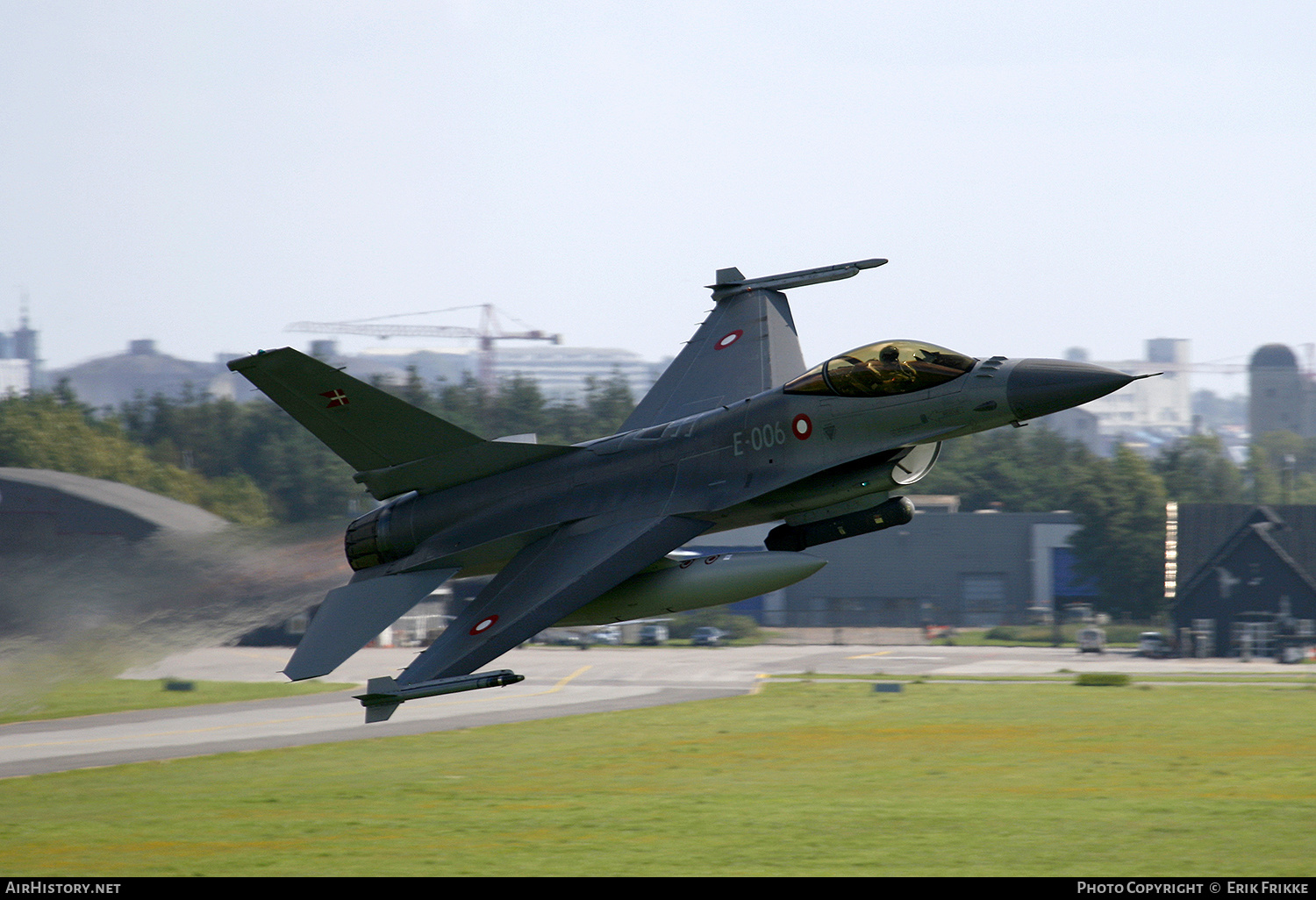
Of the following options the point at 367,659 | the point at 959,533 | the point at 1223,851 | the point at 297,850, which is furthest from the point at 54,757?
the point at 959,533

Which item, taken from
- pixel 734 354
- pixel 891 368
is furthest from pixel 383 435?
pixel 891 368

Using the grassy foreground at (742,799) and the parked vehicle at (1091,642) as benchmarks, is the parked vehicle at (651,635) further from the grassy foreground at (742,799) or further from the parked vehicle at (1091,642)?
the grassy foreground at (742,799)

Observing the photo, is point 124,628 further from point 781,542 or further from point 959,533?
point 959,533

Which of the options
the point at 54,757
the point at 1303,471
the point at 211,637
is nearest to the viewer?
the point at 211,637

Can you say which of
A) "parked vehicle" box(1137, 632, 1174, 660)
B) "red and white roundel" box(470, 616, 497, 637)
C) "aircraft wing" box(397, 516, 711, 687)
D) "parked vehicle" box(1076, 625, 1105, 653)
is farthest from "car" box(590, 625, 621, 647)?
"red and white roundel" box(470, 616, 497, 637)

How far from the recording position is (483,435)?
306 feet

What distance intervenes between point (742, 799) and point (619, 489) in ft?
50.7

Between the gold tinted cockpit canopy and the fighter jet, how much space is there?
26 millimetres

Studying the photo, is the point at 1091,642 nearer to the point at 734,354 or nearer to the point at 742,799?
the point at 742,799

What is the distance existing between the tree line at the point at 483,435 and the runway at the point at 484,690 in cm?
971

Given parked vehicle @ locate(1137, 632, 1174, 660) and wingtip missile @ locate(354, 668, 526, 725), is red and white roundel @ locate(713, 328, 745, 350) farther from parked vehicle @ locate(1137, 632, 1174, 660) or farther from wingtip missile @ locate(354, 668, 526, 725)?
parked vehicle @ locate(1137, 632, 1174, 660)

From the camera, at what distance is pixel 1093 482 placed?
3492 inches

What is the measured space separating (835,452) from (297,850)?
15778 millimetres

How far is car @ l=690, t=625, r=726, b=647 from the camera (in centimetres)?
7738
